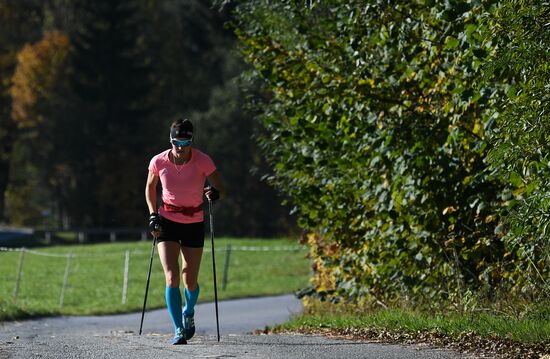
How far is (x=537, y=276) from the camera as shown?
45.8 feet

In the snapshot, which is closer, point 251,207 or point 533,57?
point 533,57

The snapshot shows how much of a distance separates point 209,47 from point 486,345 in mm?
73578

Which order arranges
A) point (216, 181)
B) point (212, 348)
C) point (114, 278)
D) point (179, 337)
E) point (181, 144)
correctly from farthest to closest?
1. point (114, 278)
2. point (216, 181)
3. point (181, 144)
4. point (179, 337)
5. point (212, 348)

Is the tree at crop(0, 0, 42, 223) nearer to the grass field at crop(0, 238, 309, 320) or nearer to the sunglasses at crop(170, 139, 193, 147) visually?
the grass field at crop(0, 238, 309, 320)

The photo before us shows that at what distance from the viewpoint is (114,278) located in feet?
122

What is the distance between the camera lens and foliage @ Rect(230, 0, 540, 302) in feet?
46.7

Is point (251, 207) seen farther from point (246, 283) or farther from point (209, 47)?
point (246, 283)

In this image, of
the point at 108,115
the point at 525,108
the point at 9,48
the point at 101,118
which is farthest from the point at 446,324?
the point at 9,48

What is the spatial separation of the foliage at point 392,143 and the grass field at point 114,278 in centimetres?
599

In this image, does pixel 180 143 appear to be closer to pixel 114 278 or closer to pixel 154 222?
pixel 154 222

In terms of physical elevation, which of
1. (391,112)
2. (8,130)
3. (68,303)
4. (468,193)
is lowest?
(68,303)

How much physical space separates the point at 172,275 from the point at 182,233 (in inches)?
17.2

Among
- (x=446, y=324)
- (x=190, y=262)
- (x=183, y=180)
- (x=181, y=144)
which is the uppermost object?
(x=181, y=144)

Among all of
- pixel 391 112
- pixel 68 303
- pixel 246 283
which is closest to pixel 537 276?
pixel 391 112
